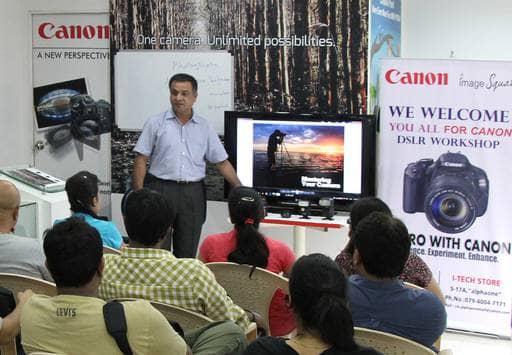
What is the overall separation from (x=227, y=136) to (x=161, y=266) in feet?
10.6

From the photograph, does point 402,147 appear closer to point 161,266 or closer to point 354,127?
point 354,127

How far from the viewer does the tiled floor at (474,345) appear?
488 cm

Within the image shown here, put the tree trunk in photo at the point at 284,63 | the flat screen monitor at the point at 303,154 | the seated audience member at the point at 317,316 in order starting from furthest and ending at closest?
the tree trunk in photo at the point at 284,63 → the flat screen monitor at the point at 303,154 → the seated audience member at the point at 317,316

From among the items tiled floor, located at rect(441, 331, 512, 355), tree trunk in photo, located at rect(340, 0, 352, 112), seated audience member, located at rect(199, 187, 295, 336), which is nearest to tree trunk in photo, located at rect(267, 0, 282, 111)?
tree trunk in photo, located at rect(340, 0, 352, 112)

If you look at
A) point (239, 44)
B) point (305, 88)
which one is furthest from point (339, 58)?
point (239, 44)

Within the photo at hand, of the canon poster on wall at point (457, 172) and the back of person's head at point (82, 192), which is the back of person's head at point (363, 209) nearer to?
the back of person's head at point (82, 192)

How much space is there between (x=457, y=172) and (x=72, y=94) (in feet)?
11.4

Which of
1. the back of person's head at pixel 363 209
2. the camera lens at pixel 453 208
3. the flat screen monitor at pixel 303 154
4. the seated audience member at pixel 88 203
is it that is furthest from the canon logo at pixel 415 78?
the seated audience member at pixel 88 203

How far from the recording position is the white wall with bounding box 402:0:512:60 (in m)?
7.32

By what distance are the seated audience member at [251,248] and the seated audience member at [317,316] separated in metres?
1.44

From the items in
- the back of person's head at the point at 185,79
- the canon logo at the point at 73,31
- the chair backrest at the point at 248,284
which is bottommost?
the chair backrest at the point at 248,284

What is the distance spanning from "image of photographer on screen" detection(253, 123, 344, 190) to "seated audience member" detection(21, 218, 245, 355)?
3.46 meters

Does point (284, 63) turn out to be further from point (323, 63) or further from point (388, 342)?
point (388, 342)

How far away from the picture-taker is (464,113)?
501 centimetres
